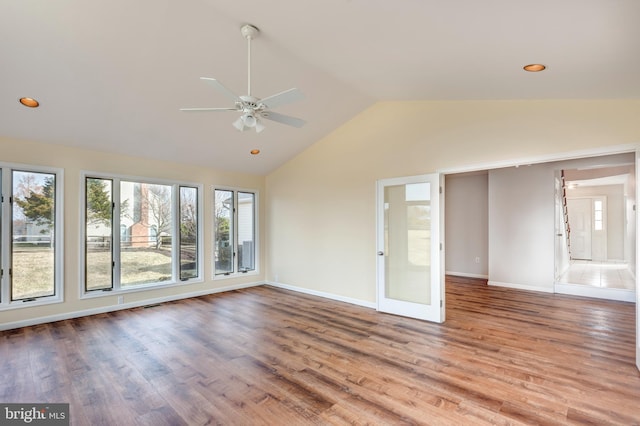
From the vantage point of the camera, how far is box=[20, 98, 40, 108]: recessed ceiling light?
3.44m

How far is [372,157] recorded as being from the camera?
5086mm

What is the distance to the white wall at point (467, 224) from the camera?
7.52m

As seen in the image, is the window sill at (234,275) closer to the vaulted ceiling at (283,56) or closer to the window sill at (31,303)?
the window sill at (31,303)

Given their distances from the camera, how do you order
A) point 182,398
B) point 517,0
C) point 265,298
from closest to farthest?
point 517,0, point 182,398, point 265,298

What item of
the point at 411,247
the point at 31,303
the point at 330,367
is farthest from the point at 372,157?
the point at 31,303

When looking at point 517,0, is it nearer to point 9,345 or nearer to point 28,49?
point 28,49

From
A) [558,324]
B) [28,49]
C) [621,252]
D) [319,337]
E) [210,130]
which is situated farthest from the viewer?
[621,252]

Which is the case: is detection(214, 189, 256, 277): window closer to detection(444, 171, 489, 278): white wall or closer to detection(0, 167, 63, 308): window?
detection(0, 167, 63, 308): window

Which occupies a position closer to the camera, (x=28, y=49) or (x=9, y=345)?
(x=28, y=49)

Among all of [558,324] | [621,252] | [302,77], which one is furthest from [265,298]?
[621,252]

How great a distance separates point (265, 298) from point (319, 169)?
8.77 feet

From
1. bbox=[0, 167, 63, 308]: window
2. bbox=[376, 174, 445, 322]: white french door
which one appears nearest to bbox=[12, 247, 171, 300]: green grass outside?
bbox=[0, 167, 63, 308]: window

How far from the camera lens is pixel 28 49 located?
2.81m

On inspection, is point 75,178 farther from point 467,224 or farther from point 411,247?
point 467,224
